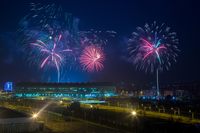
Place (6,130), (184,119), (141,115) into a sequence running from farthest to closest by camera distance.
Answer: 1. (141,115)
2. (184,119)
3. (6,130)

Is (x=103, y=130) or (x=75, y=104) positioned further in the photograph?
(x=75, y=104)

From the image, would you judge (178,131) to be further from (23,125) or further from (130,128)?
(23,125)

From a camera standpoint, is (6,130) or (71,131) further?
(71,131)

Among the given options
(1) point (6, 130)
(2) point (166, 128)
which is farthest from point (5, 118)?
(2) point (166, 128)

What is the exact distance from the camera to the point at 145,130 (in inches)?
1620

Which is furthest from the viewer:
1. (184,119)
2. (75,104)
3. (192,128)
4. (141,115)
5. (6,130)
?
(75,104)

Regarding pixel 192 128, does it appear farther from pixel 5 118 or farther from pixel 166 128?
pixel 5 118

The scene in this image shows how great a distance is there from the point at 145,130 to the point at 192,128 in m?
5.56

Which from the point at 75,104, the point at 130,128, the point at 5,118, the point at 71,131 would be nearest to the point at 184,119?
the point at 130,128

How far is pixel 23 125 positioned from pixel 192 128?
1907 cm

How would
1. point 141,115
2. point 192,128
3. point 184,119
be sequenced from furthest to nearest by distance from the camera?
point 141,115, point 184,119, point 192,128

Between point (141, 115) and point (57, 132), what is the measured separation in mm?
22051

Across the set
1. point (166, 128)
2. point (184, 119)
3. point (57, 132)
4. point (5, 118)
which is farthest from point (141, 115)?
point (5, 118)

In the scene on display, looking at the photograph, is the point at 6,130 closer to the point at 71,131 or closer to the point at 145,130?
the point at 71,131
